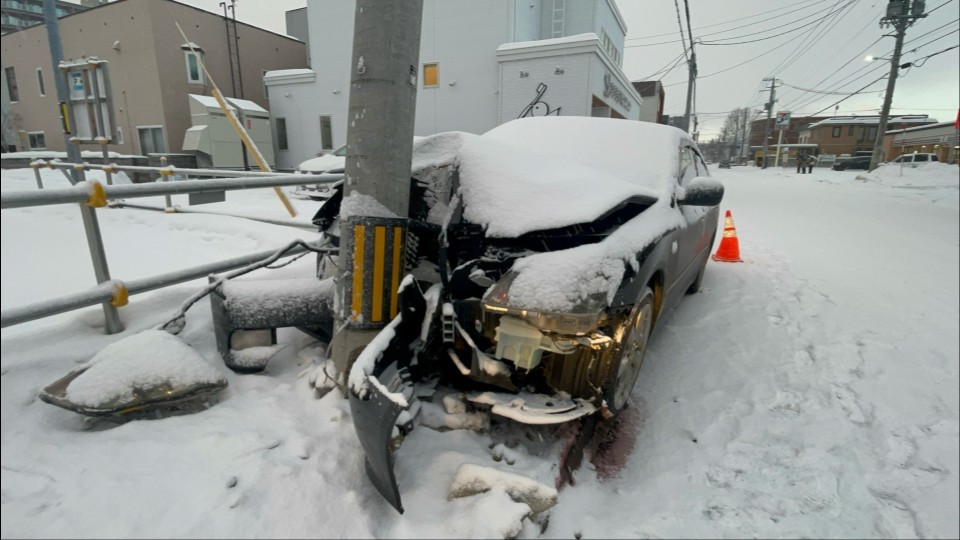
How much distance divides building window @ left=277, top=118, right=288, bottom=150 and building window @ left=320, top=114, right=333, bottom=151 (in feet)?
5.37

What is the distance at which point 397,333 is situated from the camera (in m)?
2.11

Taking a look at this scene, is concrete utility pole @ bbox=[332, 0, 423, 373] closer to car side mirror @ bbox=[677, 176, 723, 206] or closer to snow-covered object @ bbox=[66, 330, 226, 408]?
snow-covered object @ bbox=[66, 330, 226, 408]

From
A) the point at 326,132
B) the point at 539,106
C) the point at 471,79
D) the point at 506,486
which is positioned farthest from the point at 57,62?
the point at 326,132

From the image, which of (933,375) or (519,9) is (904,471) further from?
(519,9)

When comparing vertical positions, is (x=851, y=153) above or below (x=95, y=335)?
above

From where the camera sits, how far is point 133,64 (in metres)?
6.10

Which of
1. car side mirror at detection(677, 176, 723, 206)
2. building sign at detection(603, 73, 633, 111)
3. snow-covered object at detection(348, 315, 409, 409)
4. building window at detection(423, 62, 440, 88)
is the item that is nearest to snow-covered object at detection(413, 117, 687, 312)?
car side mirror at detection(677, 176, 723, 206)

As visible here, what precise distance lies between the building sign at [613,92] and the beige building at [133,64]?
10448 millimetres

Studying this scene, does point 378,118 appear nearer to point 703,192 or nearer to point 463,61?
point 703,192

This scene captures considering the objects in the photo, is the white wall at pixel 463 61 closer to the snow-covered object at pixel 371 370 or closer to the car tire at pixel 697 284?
the car tire at pixel 697 284

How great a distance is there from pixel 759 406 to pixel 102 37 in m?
6.58

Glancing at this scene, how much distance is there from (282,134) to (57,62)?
621 inches

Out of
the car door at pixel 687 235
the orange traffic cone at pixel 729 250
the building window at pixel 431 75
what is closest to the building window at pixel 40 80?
the car door at pixel 687 235

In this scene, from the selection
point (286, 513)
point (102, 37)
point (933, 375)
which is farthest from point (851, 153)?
point (102, 37)
